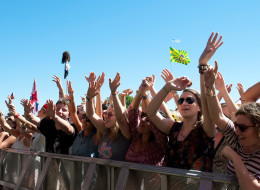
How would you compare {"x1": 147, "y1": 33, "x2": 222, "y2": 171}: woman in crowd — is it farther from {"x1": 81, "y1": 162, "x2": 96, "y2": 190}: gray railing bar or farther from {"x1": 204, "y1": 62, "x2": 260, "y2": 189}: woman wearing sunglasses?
{"x1": 81, "y1": 162, "x2": 96, "y2": 190}: gray railing bar

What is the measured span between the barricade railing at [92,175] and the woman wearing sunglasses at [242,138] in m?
0.12

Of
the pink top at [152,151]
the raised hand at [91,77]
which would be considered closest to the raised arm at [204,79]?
the pink top at [152,151]

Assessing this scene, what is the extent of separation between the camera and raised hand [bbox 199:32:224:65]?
9.94 ft

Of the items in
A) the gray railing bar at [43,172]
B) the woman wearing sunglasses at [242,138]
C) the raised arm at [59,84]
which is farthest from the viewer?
the raised arm at [59,84]

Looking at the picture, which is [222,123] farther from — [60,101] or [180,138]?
[60,101]

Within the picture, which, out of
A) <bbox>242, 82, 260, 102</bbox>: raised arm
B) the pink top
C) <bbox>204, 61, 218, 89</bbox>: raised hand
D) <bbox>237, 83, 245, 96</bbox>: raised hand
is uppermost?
<bbox>237, 83, 245, 96</bbox>: raised hand

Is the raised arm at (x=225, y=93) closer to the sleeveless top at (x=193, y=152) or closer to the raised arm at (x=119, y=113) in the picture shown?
the sleeveless top at (x=193, y=152)

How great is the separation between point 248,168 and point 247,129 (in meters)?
0.30

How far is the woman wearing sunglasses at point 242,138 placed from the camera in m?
2.19

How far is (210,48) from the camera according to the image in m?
3.08

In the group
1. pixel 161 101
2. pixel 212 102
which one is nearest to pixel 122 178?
pixel 161 101

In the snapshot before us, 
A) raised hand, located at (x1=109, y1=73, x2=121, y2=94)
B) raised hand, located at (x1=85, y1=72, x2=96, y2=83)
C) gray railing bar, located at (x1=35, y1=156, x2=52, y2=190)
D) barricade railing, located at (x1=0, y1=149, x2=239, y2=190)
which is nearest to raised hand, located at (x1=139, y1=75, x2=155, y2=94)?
raised hand, located at (x1=109, y1=73, x2=121, y2=94)

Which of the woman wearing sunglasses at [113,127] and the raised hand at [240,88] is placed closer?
the woman wearing sunglasses at [113,127]

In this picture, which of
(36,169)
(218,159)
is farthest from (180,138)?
(36,169)
